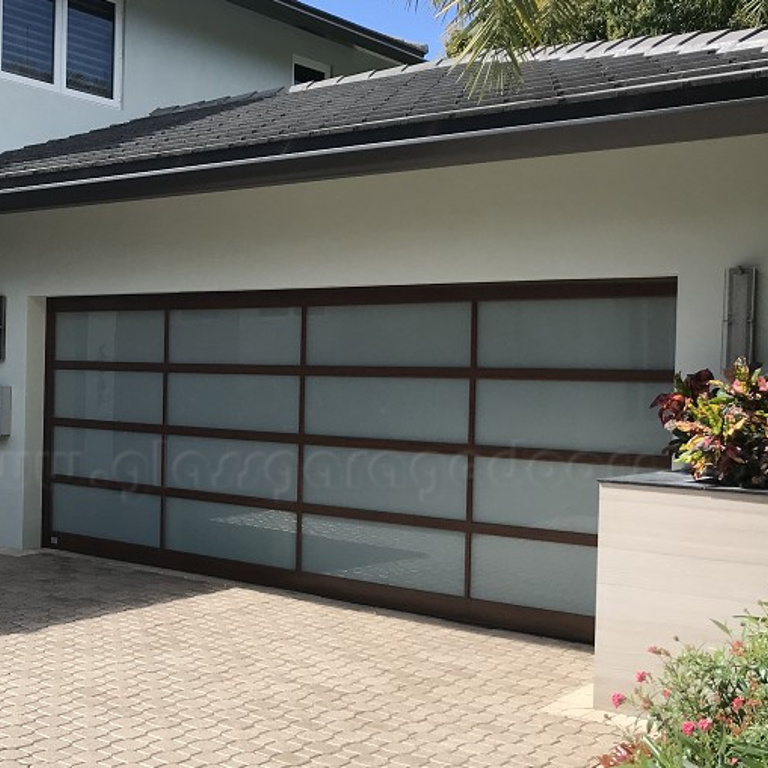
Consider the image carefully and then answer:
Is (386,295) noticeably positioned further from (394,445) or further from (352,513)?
(352,513)

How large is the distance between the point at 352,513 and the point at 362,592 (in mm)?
599

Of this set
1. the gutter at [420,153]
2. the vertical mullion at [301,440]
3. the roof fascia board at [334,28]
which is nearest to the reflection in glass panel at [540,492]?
the vertical mullion at [301,440]

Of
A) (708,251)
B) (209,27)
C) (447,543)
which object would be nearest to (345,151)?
(708,251)

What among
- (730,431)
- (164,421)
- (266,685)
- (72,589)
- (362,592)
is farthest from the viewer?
(164,421)

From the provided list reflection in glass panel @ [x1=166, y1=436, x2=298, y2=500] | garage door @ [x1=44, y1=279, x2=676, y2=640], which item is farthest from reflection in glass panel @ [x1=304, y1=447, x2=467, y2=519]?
reflection in glass panel @ [x1=166, y1=436, x2=298, y2=500]

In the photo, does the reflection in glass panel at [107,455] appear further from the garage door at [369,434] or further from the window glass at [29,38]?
the window glass at [29,38]

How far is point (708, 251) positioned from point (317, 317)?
3185 millimetres

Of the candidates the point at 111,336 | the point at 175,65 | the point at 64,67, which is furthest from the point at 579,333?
the point at 175,65

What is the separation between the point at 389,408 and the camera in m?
7.93

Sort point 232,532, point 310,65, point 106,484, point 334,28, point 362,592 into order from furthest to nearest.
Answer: point 310,65, point 334,28, point 106,484, point 232,532, point 362,592

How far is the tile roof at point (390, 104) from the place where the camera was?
5977 millimetres

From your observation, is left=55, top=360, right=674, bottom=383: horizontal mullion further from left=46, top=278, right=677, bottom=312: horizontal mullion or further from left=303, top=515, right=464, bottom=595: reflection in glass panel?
left=303, top=515, right=464, bottom=595: reflection in glass panel

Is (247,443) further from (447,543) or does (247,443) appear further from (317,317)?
(447,543)

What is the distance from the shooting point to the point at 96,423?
32.0 feet
